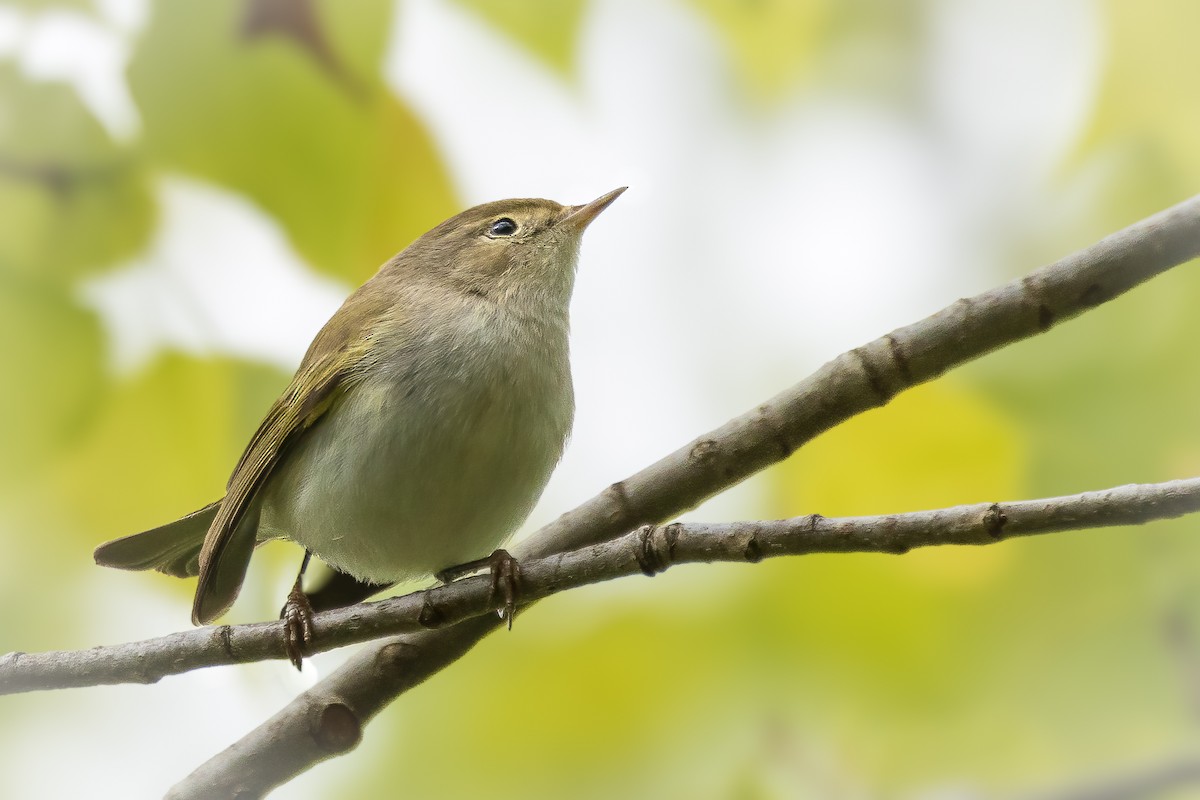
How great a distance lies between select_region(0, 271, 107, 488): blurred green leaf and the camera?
4.04 meters

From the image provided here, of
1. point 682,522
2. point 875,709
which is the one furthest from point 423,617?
point 875,709

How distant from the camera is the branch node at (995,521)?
1.71 metres

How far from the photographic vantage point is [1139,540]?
3.65 metres

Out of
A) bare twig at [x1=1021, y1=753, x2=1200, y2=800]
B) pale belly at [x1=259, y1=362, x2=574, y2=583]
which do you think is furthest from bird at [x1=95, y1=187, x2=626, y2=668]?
bare twig at [x1=1021, y1=753, x2=1200, y2=800]

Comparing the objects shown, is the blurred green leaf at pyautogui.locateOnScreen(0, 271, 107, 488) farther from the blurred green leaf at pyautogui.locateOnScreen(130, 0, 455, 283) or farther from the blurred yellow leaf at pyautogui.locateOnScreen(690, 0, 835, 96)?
the blurred yellow leaf at pyautogui.locateOnScreen(690, 0, 835, 96)

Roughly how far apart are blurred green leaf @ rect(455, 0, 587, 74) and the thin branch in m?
2.89

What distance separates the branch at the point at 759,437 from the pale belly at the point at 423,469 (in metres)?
0.31

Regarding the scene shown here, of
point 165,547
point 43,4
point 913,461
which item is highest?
point 43,4

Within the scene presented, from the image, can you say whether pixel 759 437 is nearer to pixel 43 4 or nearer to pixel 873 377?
pixel 873 377

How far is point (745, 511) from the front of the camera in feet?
12.8

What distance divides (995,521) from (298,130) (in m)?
3.78

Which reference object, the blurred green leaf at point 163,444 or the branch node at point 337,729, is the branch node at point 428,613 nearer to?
the branch node at point 337,729

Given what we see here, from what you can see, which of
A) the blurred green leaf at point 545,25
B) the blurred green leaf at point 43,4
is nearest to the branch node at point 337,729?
the blurred green leaf at point 545,25

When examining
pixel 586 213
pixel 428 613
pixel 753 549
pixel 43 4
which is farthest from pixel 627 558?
pixel 43 4
